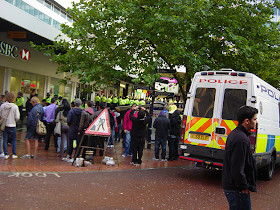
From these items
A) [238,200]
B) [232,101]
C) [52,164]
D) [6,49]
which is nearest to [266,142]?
[232,101]

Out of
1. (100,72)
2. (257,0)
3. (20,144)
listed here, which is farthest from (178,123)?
(257,0)

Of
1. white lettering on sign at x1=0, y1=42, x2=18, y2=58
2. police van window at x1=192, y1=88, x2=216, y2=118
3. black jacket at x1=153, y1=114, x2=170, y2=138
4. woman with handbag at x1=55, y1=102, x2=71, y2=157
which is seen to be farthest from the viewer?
white lettering on sign at x1=0, y1=42, x2=18, y2=58

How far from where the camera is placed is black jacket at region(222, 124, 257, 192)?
3260 mm

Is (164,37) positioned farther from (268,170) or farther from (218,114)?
(268,170)

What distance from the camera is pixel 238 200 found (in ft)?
10.9

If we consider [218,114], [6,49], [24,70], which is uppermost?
[6,49]

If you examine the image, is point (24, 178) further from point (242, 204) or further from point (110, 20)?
point (110, 20)

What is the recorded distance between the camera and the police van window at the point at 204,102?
27.3 feet

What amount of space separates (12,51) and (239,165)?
14646 millimetres

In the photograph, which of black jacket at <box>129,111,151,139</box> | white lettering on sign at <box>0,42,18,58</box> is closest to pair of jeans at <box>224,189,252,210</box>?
black jacket at <box>129,111,151,139</box>

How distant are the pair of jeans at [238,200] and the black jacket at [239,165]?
54 millimetres

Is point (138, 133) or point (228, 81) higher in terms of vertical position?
point (228, 81)

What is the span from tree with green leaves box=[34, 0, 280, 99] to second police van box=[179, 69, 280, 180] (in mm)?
2987

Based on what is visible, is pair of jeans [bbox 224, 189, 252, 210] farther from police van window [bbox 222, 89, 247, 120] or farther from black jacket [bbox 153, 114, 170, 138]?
black jacket [bbox 153, 114, 170, 138]
